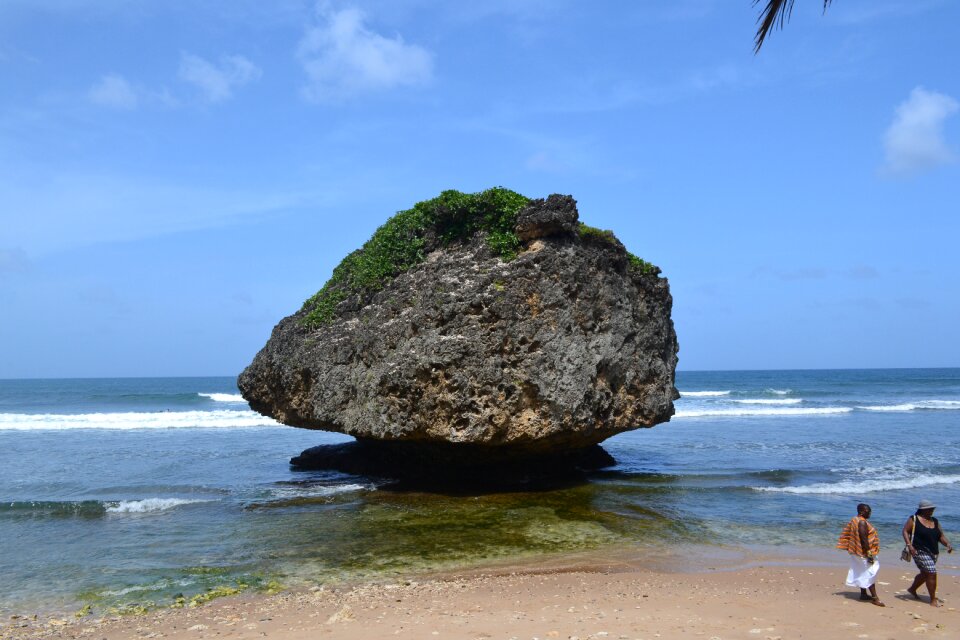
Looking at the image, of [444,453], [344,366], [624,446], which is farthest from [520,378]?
[624,446]

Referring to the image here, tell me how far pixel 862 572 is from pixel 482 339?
7.55 meters

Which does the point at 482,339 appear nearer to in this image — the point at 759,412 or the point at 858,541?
the point at 858,541

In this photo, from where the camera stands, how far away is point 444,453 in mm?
15734

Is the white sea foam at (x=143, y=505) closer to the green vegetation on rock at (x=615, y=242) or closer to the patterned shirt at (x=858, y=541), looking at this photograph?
the green vegetation on rock at (x=615, y=242)

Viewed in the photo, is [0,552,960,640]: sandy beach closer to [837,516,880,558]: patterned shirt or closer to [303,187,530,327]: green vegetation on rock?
[837,516,880,558]: patterned shirt

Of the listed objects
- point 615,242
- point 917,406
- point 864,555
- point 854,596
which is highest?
point 615,242

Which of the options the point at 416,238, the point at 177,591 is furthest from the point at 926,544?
the point at 416,238

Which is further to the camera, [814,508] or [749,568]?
[814,508]

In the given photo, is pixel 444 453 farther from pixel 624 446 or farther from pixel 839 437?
pixel 839 437

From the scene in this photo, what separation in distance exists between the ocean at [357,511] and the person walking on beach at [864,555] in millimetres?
2904

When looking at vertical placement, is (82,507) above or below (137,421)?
below

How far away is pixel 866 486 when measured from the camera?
16.3 m

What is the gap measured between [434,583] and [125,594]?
4177 mm

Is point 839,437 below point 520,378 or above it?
below
